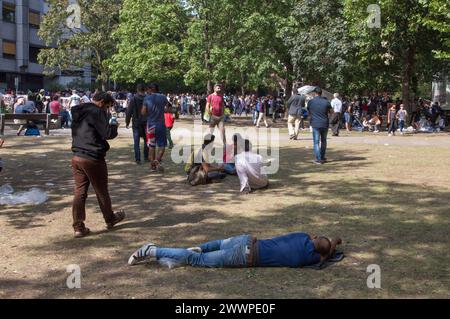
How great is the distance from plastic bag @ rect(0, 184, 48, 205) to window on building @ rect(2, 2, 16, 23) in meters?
50.9

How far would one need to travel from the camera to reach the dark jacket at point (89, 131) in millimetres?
6266

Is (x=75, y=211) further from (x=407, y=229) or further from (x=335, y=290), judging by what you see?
(x=407, y=229)

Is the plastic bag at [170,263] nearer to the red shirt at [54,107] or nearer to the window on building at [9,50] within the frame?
the red shirt at [54,107]

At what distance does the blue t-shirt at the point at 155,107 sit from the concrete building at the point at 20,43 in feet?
155

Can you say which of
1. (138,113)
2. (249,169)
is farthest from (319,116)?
(138,113)

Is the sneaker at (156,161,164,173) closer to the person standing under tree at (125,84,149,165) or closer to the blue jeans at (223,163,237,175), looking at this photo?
the person standing under tree at (125,84,149,165)

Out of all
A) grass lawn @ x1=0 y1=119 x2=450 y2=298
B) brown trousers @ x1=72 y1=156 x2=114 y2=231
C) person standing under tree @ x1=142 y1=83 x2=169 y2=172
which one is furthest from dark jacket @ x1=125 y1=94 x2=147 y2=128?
brown trousers @ x1=72 y1=156 x2=114 y2=231

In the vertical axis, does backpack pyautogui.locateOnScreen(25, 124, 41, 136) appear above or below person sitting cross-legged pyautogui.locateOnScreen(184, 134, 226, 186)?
above

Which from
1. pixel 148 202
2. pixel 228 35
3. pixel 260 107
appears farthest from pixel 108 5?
pixel 148 202

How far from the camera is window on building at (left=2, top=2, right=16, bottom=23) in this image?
54.0 meters

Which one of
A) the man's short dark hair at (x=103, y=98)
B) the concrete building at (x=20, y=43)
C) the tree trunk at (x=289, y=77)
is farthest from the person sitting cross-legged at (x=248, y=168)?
the concrete building at (x=20, y=43)

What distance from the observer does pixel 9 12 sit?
54.9 m

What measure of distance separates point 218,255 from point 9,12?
56725 millimetres

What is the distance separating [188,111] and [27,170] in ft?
98.9
